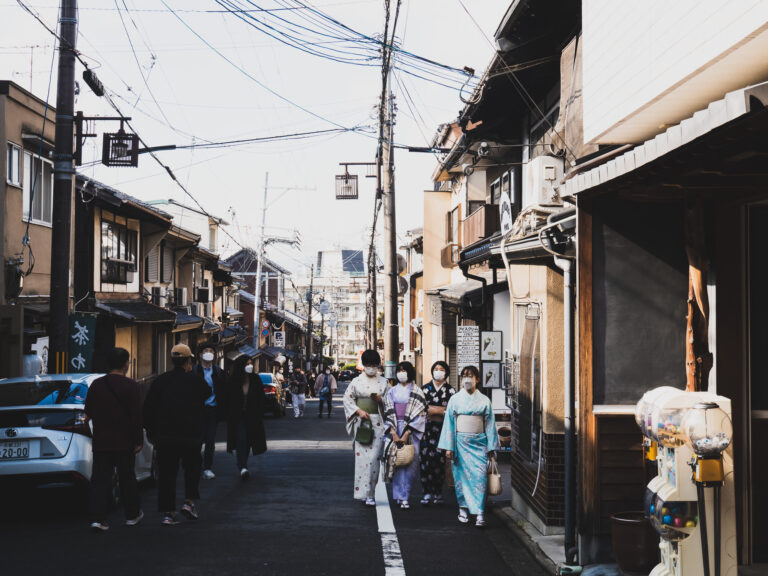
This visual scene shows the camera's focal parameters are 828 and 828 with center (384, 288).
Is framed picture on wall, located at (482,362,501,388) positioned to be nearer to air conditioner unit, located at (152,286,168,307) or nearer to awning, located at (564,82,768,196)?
awning, located at (564,82,768,196)

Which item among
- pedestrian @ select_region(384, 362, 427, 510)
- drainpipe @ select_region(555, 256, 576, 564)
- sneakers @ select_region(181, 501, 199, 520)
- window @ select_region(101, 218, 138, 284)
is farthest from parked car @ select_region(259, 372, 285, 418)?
drainpipe @ select_region(555, 256, 576, 564)

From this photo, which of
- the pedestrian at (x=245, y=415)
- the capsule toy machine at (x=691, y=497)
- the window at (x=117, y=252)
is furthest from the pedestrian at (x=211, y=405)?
the window at (x=117, y=252)

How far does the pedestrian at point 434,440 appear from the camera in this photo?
11391 millimetres

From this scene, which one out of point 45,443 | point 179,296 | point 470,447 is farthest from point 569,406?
point 179,296

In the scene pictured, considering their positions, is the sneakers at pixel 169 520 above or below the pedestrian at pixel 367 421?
below

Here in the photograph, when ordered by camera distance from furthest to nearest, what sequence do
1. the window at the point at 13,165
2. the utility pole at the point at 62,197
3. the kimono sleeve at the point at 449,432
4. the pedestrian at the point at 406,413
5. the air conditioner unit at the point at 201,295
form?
the air conditioner unit at the point at 201,295
the window at the point at 13,165
the utility pole at the point at 62,197
the pedestrian at the point at 406,413
the kimono sleeve at the point at 449,432

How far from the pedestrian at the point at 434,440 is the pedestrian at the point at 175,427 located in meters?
3.38

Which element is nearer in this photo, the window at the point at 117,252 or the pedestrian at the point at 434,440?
the pedestrian at the point at 434,440

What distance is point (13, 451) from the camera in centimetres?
915

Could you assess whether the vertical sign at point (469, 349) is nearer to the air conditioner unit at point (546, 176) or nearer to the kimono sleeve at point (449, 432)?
the air conditioner unit at point (546, 176)

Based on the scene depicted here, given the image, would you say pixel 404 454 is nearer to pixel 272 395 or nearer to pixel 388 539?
pixel 388 539

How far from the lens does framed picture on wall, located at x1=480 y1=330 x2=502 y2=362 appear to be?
45.3ft

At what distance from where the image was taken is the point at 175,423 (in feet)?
30.2

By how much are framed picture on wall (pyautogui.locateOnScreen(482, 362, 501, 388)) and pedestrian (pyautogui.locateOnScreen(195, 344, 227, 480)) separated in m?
4.27
